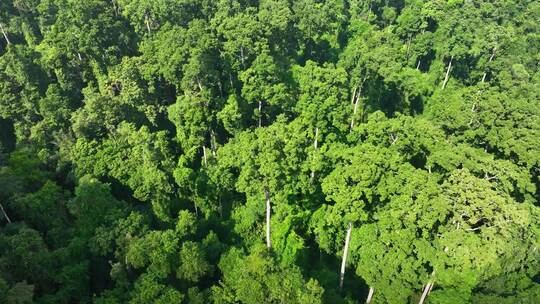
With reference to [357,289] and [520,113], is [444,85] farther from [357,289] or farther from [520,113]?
[357,289]

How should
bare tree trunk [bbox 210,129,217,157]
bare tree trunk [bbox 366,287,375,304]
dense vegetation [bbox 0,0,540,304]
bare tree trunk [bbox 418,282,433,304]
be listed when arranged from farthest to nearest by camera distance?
1. bare tree trunk [bbox 210,129,217,157]
2. bare tree trunk [bbox 366,287,375,304]
3. bare tree trunk [bbox 418,282,433,304]
4. dense vegetation [bbox 0,0,540,304]

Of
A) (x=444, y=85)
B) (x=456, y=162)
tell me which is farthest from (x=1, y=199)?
(x=444, y=85)

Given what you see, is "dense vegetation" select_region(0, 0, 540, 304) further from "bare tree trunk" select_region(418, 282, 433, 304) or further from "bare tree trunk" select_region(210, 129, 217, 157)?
"bare tree trunk" select_region(210, 129, 217, 157)

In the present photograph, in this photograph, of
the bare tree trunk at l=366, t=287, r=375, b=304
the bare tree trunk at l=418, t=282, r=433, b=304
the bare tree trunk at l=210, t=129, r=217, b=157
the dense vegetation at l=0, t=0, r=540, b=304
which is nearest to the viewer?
the dense vegetation at l=0, t=0, r=540, b=304

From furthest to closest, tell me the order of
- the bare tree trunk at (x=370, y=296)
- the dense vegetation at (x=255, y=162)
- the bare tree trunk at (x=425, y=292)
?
the bare tree trunk at (x=370, y=296) < the bare tree trunk at (x=425, y=292) < the dense vegetation at (x=255, y=162)

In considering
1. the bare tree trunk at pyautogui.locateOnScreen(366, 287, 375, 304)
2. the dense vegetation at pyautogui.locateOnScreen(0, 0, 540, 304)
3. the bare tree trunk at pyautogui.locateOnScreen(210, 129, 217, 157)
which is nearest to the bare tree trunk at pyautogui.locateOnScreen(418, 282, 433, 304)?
the dense vegetation at pyautogui.locateOnScreen(0, 0, 540, 304)

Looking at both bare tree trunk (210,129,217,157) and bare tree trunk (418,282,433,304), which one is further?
bare tree trunk (210,129,217,157)

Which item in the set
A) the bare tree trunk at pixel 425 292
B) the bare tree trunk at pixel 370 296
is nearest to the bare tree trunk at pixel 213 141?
the bare tree trunk at pixel 370 296

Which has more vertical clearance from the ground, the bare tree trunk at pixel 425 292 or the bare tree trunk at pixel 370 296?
the bare tree trunk at pixel 425 292

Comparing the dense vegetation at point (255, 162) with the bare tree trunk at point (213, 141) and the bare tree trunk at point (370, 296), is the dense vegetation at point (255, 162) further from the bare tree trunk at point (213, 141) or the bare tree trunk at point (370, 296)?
the bare tree trunk at point (213, 141)
